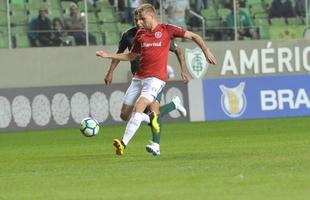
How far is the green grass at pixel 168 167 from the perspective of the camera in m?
10.8

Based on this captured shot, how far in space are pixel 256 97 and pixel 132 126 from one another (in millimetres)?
12747

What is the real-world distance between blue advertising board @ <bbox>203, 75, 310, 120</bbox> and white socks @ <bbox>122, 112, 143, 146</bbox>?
39.4 ft

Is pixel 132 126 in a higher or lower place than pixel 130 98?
lower

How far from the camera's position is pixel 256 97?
90.9 feet

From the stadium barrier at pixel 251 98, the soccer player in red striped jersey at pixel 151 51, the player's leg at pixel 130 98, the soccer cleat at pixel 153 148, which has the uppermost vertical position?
the soccer player in red striped jersey at pixel 151 51

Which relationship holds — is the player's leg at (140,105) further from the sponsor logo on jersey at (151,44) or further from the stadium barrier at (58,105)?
the stadium barrier at (58,105)

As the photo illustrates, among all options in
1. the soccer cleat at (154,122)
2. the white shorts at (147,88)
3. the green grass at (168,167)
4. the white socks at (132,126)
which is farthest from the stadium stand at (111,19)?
the white socks at (132,126)

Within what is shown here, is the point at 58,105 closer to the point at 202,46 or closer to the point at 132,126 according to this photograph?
the point at 132,126

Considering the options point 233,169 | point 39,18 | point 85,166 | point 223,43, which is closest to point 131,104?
point 85,166

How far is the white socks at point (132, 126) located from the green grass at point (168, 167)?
0.31m

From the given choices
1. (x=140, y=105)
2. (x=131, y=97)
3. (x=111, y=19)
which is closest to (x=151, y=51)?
(x=140, y=105)

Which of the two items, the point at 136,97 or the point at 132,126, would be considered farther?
the point at 136,97

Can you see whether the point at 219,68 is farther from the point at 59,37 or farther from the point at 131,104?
the point at 131,104

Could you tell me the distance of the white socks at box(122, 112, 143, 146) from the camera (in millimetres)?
15266
